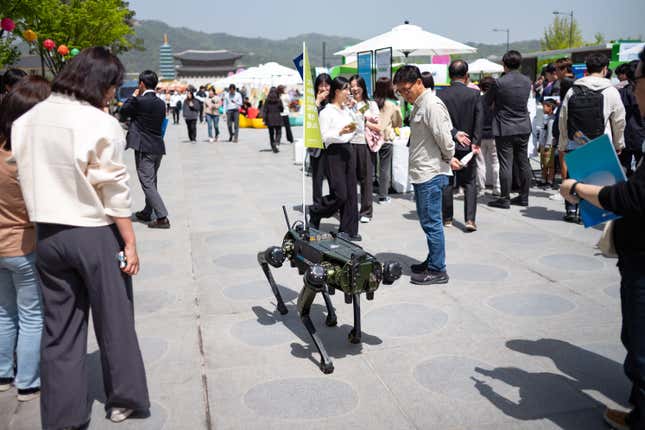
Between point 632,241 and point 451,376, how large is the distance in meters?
1.38

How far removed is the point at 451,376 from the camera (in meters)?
3.40

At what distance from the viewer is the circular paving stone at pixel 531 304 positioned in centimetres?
437

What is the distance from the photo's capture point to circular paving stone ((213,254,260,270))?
571cm

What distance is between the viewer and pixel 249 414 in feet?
10.0

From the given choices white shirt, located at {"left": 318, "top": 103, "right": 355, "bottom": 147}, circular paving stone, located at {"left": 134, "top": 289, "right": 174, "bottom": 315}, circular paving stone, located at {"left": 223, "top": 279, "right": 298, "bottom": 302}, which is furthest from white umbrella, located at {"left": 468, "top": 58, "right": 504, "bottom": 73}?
circular paving stone, located at {"left": 134, "top": 289, "right": 174, "bottom": 315}

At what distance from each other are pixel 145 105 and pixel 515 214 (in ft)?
16.1

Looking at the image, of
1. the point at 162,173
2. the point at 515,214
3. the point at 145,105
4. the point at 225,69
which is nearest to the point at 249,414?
the point at 145,105

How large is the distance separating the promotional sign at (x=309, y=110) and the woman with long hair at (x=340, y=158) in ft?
3.80

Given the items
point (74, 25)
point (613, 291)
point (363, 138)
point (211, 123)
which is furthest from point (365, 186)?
point (74, 25)

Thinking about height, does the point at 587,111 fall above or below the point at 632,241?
above

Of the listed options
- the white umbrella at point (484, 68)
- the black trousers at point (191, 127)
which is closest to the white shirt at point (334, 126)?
the black trousers at point (191, 127)

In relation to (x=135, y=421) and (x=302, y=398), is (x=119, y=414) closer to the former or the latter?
(x=135, y=421)

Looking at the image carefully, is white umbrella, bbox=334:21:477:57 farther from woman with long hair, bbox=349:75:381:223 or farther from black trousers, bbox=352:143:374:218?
black trousers, bbox=352:143:374:218

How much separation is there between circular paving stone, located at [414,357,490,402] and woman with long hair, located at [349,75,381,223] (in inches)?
133
